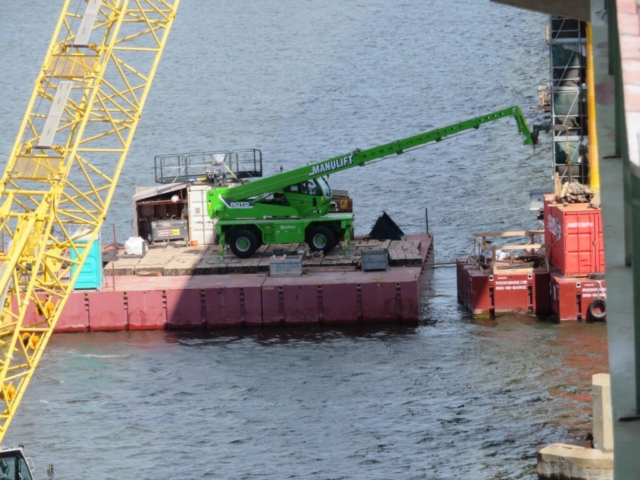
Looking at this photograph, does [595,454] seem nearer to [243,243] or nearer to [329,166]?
[329,166]

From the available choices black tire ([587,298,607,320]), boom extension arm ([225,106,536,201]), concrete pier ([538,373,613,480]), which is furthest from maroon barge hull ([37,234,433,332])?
concrete pier ([538,373,613,480])

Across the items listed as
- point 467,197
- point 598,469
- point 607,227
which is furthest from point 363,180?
point 607,227

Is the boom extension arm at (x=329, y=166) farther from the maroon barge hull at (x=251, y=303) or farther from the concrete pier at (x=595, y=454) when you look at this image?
the concrete pier at (x=595, y=454)

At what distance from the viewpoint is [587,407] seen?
38.1 meters

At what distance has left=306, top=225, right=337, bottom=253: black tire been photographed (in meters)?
52.2

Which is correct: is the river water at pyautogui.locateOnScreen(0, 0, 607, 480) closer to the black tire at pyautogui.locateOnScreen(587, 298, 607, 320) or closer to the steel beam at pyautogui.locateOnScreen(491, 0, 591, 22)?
the black tire at pyautogui.locateOnScreen(587, 298, 607, 320)

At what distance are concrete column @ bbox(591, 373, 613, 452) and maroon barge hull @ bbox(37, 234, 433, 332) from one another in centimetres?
1829

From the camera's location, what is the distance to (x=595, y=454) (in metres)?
29.9

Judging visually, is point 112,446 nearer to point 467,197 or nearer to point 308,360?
point 308,360

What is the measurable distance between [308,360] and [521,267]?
30.2ft

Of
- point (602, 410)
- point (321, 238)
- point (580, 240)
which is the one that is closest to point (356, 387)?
point (580, 240)

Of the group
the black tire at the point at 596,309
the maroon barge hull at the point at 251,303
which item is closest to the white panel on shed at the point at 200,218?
the maroon barge hull at the point at 251,303

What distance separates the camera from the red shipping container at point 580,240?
4566cm

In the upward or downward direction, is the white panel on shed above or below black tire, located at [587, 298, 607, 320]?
above
